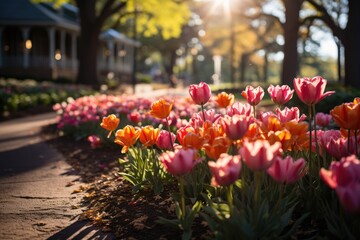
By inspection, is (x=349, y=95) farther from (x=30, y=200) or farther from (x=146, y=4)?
(x=146, y=4)

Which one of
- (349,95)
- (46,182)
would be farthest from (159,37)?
(46,182)

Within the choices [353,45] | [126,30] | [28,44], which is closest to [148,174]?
[353,45]

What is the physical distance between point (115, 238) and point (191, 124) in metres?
1.19

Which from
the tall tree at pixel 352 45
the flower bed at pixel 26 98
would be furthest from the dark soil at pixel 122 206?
the tall tree at pixel 352 45

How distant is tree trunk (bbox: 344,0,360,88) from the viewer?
53.1 feet

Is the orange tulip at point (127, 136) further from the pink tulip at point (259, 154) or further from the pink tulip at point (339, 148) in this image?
the pink tulip at point (339, 148)

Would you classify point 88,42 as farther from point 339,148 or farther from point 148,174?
point 339,148

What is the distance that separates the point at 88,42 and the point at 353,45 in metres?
15.4

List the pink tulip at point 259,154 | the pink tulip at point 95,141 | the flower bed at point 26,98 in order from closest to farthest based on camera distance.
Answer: the pink tulip at point 259,154, the pink tulip at point 95,141, the flower bed at point 26,98

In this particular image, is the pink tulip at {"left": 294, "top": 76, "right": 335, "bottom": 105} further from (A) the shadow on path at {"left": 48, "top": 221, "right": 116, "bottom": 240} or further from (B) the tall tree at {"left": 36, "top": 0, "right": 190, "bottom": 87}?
(B) the tall tree at {"left": 36, "top": 0, "right": 190, "bottom": 87}

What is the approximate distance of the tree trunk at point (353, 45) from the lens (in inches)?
637

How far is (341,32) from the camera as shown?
19.2 m

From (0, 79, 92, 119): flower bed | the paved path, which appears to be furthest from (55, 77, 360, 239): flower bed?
(0, 79, 92, 119): flower bed

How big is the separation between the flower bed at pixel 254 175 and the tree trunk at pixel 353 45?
45.8 ft
